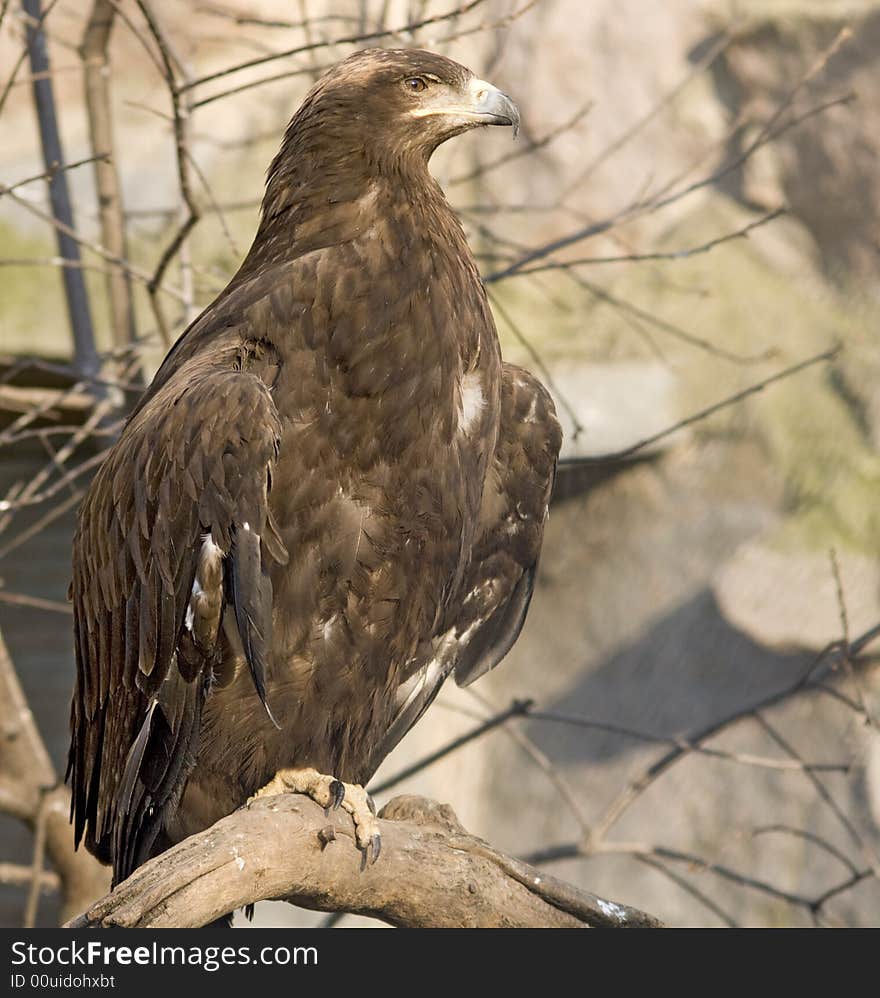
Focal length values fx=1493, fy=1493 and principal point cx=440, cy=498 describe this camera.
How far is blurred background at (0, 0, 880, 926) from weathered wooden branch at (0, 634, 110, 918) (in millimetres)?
1135

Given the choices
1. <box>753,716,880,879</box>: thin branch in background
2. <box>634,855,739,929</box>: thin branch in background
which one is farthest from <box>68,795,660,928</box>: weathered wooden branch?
<box>753,716,880,879</box>: thin branch in background

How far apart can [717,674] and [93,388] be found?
90.0 inches

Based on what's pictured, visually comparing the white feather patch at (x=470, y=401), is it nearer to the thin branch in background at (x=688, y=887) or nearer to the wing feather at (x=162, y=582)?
the wing feather at (x=162, y=582)

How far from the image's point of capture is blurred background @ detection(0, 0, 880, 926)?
489 centimetres

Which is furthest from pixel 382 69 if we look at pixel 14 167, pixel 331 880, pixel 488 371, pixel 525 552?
pixel 14 167

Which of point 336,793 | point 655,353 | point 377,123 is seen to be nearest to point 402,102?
point 377,123

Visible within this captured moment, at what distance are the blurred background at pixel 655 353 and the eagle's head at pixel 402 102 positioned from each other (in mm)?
2231

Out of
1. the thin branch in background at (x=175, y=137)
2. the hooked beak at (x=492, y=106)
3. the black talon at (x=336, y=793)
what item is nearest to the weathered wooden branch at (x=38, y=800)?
the thin branch in background at (x=175, y=137)

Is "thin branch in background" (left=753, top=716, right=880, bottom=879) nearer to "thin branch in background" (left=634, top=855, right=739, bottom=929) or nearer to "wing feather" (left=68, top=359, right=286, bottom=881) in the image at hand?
"thin branch in background" (left=634, top=855, right=739, bottom=929)

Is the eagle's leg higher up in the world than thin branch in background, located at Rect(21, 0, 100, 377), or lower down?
lower down

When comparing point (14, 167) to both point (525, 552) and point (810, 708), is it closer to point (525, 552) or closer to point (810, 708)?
point (525, 552)

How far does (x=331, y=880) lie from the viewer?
239 cm

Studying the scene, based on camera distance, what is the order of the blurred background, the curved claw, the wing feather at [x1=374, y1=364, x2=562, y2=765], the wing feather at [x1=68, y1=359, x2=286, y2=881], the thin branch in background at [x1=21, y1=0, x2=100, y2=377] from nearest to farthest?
the wing feather at [x1=68, y1=359, x2=286, y2=881], the curved claw, the wing feather at [x1=374, y1=364, x2=562, y2=765], the thin branch in background at [x1=21, y1=0, x2=100, y2=377], the blurred background

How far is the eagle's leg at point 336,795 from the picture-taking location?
245cm
